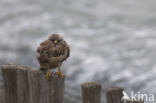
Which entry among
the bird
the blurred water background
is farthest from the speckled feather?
the blurred water background

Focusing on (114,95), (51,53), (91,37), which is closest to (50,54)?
(51,53)

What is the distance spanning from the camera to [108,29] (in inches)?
390

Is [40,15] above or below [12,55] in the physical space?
above

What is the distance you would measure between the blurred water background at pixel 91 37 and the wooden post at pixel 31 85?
324cm

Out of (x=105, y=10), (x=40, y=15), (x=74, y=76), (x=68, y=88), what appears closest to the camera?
(x=68, y=88)

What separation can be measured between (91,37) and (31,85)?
20.6ft

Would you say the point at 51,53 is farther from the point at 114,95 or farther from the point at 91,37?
the point at 91,37

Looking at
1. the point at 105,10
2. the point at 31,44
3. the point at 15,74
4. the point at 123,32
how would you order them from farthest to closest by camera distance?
the point at 105,10 < the point at 123,32 < the point at 31,44 < the point at 15,74

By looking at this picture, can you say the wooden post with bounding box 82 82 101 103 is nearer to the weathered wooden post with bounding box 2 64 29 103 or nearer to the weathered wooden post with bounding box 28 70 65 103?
the weathered wooden post with bounding box 28 70 65 103

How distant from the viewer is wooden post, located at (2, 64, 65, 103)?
10.9 ft

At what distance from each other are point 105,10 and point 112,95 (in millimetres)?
8030

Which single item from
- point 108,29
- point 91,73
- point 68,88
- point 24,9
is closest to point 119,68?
point 91,73

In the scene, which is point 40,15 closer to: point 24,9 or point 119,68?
point 24,9

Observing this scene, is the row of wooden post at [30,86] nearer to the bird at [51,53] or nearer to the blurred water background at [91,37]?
the bird at [51,53]
